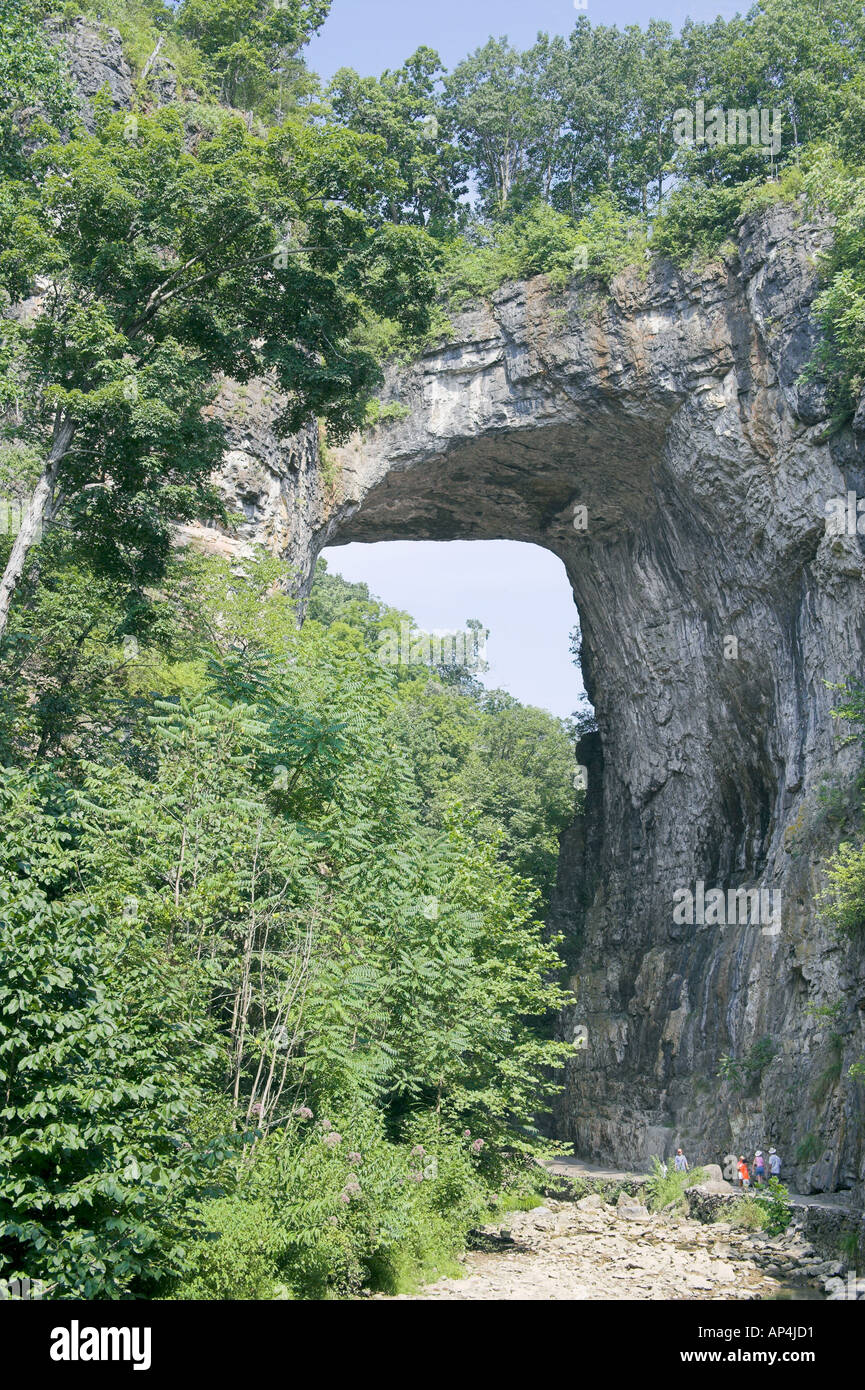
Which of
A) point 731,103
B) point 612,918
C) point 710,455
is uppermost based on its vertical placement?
point 731,103

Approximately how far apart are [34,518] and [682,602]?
20918 mm

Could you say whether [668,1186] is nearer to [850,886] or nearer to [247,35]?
[850,886]

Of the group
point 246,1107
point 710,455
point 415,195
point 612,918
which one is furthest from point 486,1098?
point 415,195

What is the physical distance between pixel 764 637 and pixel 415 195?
20.1 metres

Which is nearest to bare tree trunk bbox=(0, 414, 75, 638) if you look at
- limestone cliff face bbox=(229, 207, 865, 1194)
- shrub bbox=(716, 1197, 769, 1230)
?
shrub bbox=(716, 1197, 769, 1230)

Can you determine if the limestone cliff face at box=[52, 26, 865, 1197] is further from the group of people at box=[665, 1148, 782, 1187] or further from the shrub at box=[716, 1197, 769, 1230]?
the shrub at box=[716, 1197, 769, 1230]

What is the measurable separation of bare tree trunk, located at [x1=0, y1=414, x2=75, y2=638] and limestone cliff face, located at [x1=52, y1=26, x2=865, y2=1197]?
12566mm

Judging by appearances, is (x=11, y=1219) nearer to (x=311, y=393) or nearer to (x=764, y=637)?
(x=311, y=393)

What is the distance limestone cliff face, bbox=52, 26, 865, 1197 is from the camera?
74.0 feet

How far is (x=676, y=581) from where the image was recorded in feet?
98.3

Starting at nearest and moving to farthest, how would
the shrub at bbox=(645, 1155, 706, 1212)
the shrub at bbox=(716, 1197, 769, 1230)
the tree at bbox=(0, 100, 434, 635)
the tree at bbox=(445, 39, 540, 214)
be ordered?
1. the tree at bbox=(0, 100, 434, 635)
2. the shrub at bbox=(716, 1197, 769, 1230)
3. the shrub at bbox=(645, 1155, 706, 1212)
4. the tree at bbox=(445, 39, 540, 214)

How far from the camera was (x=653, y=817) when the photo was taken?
32.4 meters

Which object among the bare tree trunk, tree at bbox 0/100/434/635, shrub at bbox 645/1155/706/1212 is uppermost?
tree at bbox 0/100/434/635

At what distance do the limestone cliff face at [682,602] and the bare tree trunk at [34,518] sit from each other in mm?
14013
